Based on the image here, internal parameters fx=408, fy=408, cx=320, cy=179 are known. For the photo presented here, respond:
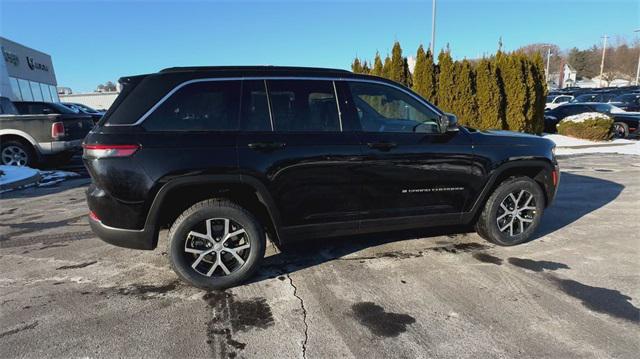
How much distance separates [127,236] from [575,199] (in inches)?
263

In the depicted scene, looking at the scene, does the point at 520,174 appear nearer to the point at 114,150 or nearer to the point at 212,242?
the point at 212,242

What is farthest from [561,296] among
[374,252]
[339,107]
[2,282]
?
[2,282]

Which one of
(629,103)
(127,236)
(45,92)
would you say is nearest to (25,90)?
(45,92)

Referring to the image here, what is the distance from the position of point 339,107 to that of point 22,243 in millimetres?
4165

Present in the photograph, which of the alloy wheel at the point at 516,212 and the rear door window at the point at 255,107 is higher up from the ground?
the rear door window at the point at 255,107

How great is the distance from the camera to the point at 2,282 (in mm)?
3832

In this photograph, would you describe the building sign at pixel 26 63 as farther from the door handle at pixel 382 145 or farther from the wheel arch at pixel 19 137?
the door handle at pixel 382 145

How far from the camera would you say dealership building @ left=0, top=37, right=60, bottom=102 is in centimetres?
2333

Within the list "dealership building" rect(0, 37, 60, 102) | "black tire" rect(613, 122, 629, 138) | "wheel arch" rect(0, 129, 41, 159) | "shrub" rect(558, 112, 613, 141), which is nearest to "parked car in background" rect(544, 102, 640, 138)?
"black tire" rect(613, 122, 629, 138)

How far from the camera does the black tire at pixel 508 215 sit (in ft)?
Result: 14.7

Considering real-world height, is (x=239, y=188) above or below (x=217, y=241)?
above

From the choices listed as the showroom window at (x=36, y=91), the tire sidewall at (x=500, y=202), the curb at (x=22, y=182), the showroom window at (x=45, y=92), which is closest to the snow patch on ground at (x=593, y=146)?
the tire sidewall at (x=500, y=202)

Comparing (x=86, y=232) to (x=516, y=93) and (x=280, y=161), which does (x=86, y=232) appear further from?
(x=516, y=93)

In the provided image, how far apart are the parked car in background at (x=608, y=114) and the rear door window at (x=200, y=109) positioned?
17.9 m
